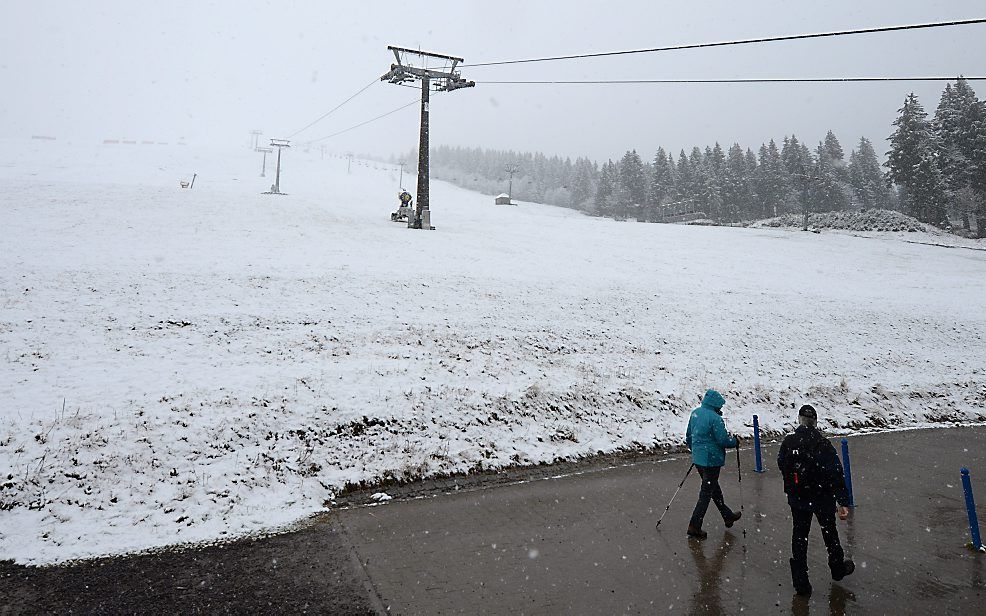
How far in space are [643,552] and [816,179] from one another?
3447 inches

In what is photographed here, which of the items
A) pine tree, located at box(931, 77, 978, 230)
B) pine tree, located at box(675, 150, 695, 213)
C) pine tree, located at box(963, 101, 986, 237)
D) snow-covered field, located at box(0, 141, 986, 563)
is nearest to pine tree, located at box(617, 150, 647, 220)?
pine tree, located at box(675, 150, 695, 213)

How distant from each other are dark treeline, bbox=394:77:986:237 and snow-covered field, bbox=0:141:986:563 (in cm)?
3506

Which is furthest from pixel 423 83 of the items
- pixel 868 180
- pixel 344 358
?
pixel 868 180

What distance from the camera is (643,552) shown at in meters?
6.52

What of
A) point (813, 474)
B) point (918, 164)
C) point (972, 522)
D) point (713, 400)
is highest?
point (918, 164)

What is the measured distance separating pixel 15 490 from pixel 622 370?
1196 centimetres

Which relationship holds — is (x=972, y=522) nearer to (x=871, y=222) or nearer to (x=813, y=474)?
(x=813, y=474)

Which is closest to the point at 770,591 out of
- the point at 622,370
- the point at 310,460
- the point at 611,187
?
the point at 310,460

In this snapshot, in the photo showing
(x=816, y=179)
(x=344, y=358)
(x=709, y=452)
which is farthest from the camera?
(x=816, y=179)

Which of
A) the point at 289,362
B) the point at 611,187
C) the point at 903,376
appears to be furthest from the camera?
the point at 611,187

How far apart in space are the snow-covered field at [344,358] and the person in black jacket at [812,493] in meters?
4.78

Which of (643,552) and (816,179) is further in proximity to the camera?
(816,179)

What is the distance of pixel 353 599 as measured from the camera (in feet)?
17.6

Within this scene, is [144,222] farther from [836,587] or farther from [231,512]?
[836,587]
